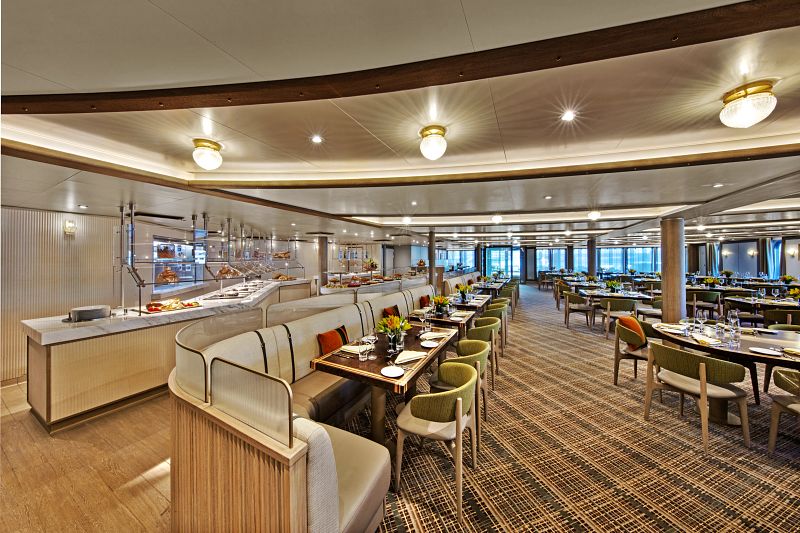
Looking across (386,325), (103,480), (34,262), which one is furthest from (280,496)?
(34,262)

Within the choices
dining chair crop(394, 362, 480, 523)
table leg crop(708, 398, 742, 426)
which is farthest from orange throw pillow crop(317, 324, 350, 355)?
table leg crop(708, 398, 742, 426)

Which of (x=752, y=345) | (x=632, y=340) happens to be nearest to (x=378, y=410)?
(x=632, y=340)

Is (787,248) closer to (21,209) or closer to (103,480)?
(103,480)

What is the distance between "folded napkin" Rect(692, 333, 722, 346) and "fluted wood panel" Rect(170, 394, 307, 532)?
12.6 feet

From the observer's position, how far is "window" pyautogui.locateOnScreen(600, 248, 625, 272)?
71.5 ft

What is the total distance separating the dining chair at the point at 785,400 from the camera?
93.2 inches

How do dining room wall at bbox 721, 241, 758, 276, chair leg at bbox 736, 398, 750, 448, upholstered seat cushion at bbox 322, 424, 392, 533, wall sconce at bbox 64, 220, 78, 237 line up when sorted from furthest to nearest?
dining room wall at bbox 721, 241, 758, 276 < wall sconce at bbox 64, 220, 78, 237 < chair leg at bbox 736, 398, 750, 448 < upholstered seat cushion at bbox 322, 424, 392, 533

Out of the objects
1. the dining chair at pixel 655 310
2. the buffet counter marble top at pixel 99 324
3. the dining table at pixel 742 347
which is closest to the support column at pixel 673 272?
the dining chair at pixel 655 310

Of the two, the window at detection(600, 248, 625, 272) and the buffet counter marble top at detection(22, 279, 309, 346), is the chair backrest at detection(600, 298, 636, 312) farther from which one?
the window at detection(600, 248, 625, 272)

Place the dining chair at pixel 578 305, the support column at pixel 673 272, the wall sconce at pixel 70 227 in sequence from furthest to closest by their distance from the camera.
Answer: the dining chair at pixel 578 305
the support column at pixel 673 272
the wall sconce at pixel 70 227

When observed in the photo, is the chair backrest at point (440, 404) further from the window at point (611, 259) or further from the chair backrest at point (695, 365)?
→ the window at point (611, 259)

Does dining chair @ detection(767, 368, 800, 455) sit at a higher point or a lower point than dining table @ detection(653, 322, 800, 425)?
lower

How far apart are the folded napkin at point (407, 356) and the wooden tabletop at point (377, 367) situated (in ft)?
0.12

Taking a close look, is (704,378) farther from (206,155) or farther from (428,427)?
(206,155)
